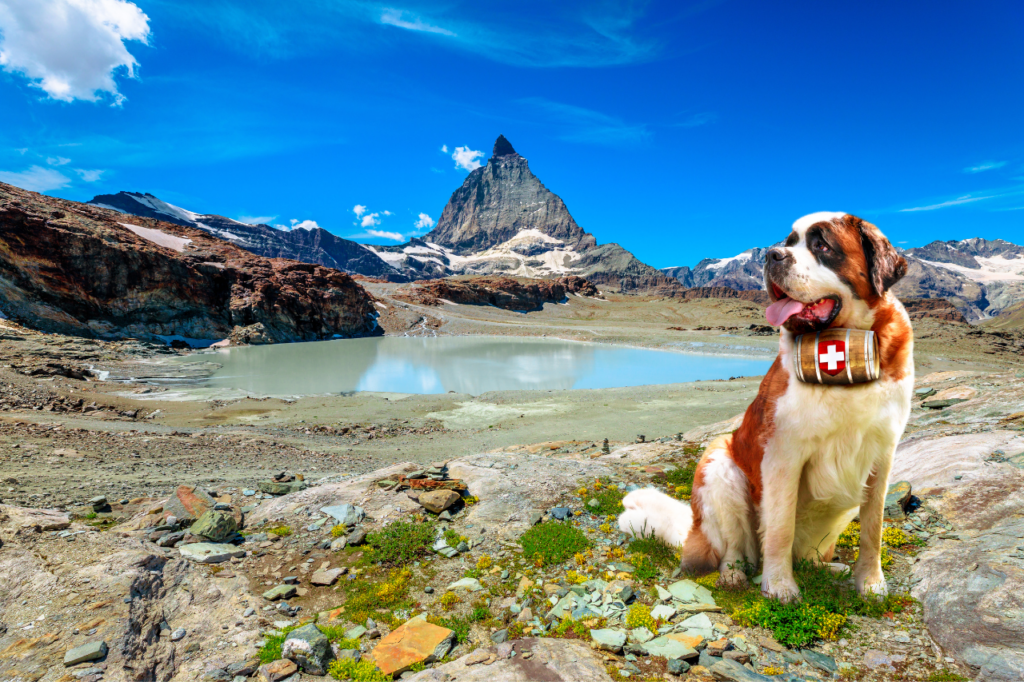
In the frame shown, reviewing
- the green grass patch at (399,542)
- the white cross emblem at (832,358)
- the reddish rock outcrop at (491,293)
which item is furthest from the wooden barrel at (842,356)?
the reddish rock outcrop at (491,293)

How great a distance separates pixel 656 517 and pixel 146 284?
77920 mm

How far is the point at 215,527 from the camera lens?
5.39 m

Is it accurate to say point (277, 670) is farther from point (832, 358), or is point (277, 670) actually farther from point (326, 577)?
A: point (832, 358)

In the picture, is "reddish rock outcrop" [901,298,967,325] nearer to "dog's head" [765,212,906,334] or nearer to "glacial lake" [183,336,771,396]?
"glacial lake" [183,336,771,396]

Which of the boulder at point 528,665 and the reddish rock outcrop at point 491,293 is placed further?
the reddish rock outcrop at point 491,293

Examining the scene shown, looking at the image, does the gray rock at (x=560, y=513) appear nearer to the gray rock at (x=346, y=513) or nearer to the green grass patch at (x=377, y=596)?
the green grass patch at (x=377, y=596)

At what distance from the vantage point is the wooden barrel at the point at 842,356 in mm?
2588

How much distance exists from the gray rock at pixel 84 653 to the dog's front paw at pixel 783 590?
15.6 ft

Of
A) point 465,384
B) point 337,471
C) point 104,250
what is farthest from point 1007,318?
point 104,250

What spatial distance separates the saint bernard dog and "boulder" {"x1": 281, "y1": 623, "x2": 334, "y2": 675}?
3059 millimetres

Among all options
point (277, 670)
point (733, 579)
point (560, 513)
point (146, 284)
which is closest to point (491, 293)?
point (146, 284)

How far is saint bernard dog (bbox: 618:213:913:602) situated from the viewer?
260cm

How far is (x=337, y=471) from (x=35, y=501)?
551 cm

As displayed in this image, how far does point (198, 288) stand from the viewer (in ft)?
225
